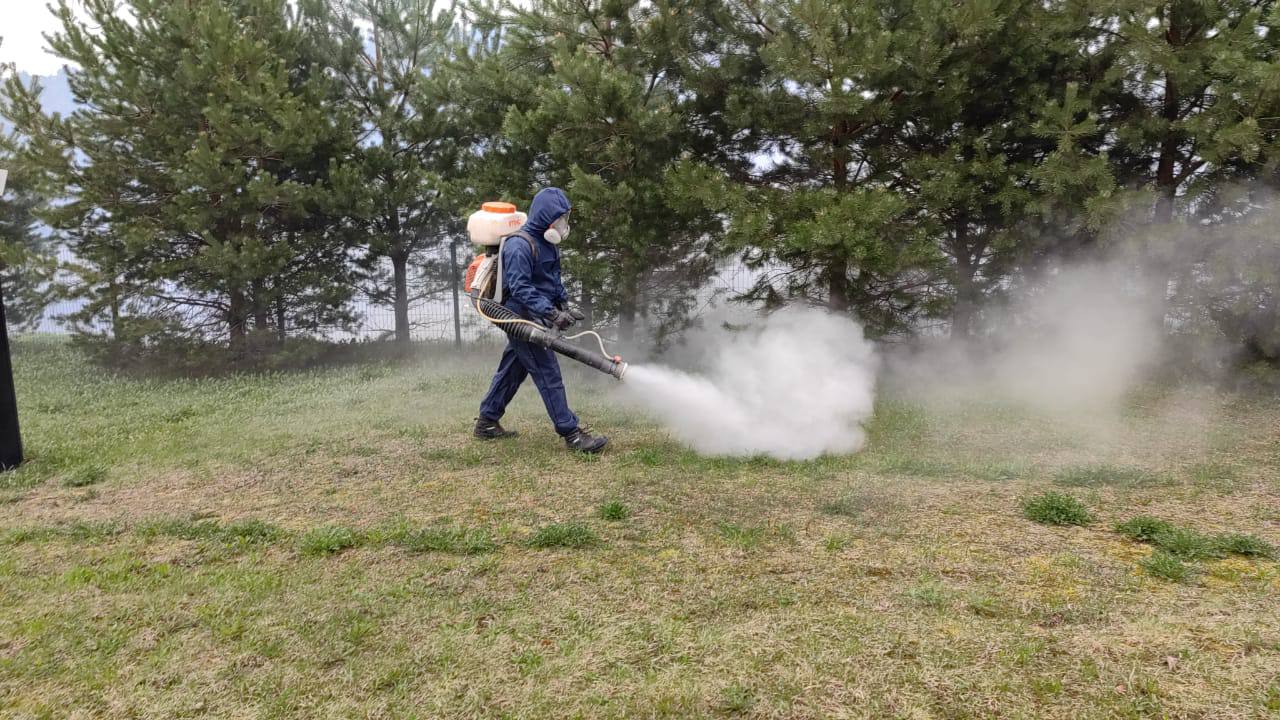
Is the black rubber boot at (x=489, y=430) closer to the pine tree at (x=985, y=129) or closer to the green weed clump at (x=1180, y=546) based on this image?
the green weed clump at (x=1180, y=546)

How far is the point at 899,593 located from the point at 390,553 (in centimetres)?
247

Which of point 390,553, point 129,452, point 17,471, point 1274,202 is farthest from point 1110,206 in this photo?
point 17,471

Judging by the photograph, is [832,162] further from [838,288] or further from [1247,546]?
[1247,546]

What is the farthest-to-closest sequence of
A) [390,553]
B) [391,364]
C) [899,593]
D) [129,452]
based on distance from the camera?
[391,364]
[129,452]
[390,553]
[899,593]

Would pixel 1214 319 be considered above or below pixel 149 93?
below

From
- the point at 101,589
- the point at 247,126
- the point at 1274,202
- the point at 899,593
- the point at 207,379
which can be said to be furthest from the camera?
the point at 207,379

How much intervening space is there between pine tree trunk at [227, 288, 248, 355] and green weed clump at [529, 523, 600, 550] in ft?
29.7

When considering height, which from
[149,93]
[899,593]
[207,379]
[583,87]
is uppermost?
[149,93]

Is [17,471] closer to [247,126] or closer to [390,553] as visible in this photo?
[390,553]

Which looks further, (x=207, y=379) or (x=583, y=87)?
(x=207, y=379)

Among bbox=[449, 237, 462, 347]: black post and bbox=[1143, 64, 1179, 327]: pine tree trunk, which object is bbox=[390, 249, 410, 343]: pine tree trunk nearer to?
bbox=[449, 237, 462, 347]: black post

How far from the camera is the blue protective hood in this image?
5648 mm

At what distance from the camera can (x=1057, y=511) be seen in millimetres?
4020

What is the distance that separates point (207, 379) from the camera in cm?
1038
